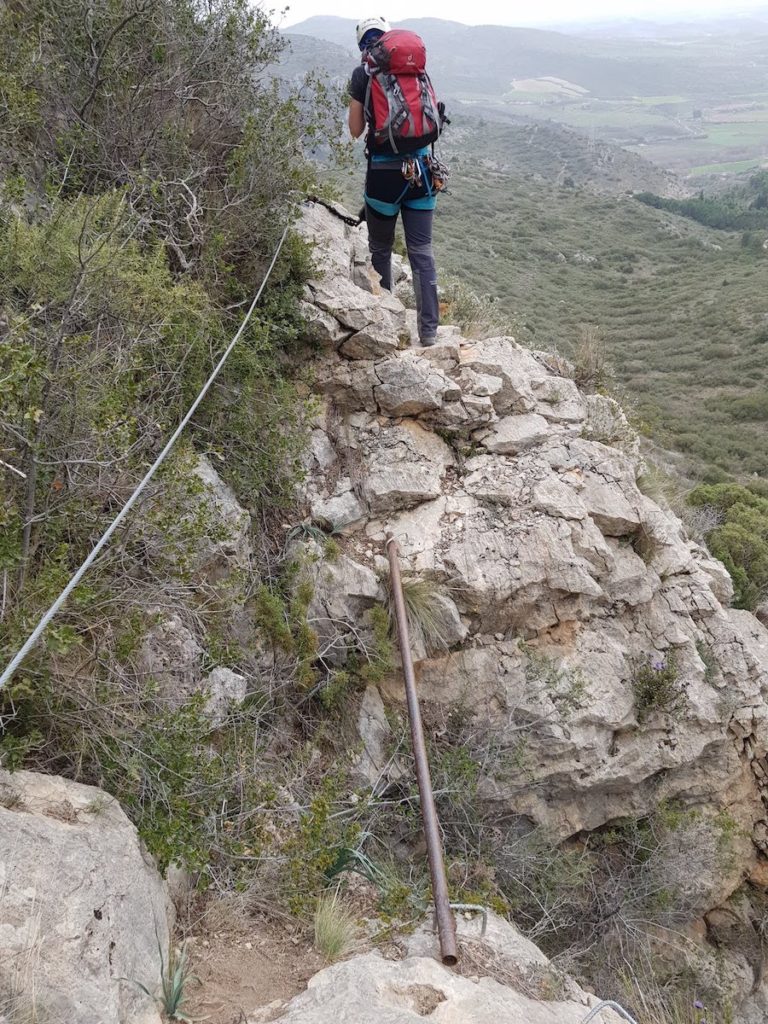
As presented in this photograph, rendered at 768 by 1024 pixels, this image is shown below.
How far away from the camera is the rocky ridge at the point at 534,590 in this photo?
15.2ft

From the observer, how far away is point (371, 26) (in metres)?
4.85

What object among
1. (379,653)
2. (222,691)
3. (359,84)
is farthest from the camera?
(359,84)

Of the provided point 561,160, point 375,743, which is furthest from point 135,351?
point 561,160

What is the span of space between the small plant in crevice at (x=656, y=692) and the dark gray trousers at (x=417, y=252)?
10.4ft

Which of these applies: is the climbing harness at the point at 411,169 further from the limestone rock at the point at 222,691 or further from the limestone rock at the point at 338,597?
the limestone rock at the point at 222,691

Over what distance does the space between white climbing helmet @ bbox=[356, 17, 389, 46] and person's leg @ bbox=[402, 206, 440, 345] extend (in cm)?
113

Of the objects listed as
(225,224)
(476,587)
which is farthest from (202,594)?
(225,224)

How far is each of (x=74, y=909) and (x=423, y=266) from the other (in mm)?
4691

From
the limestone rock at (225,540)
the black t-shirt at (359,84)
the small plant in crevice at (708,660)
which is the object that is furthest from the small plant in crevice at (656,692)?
the black t-shirt at (359,84)

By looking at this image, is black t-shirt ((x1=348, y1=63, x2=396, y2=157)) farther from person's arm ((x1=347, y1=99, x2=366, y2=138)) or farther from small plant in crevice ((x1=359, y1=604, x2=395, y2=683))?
small plant in crevice ((x1=359, y1=604, x2=395, y2=683))

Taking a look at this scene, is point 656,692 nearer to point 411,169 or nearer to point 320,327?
point 320,327

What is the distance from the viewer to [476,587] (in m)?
4.70

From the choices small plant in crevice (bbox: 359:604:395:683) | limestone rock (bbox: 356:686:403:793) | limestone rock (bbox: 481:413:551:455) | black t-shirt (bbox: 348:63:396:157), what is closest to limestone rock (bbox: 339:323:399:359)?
limestone rock (bbox: 481:413:551:455)

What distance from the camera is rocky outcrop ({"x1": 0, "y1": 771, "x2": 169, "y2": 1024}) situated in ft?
6.54
